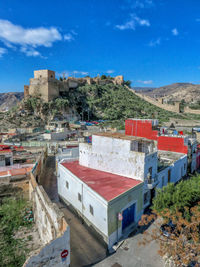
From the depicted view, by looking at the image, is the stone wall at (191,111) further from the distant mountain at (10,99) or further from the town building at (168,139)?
the distant mountain at (10,99)

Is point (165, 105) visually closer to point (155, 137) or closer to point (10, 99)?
point (155, 137)

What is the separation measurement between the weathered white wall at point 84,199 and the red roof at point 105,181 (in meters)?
0.29

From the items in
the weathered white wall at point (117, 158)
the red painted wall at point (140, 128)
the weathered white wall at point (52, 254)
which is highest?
the red painted wall at point (140, 128)

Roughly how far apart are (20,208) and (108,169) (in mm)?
6791

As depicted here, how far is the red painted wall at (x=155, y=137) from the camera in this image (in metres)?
18.3

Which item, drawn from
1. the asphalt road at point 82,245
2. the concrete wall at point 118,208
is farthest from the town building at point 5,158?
the concrete wall at point 118,208

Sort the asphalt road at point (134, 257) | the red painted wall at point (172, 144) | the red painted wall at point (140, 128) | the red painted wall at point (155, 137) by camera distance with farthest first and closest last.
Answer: the red painted wall at point (140, 128)
the red painted wall at point (155, 137)
the red painted wall at point (172, 144)
the asphalt road at point (134, 257)

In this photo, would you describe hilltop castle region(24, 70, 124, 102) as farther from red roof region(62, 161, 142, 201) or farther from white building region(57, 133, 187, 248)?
red roof region(62, 161, 142, 201)

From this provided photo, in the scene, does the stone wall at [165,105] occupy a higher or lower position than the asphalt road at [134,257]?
higher

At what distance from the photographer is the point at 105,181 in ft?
35.3

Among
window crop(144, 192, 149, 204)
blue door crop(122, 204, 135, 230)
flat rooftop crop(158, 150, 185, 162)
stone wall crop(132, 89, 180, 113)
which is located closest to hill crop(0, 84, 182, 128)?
stone wall crop(132, 89, 180, 113)

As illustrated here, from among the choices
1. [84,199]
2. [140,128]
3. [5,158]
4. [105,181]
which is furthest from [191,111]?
[84,199]

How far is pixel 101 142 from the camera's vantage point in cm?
1227

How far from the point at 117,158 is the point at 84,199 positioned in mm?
3365
